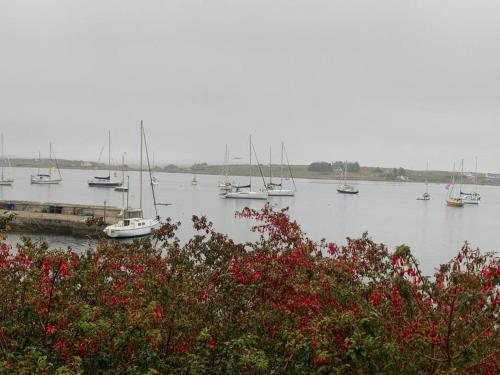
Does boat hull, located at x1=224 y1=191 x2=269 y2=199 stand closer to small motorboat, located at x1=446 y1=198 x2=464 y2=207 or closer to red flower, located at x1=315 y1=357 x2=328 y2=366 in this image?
small motorboat, located at x1=446 y1=198 x2=464 y2=207

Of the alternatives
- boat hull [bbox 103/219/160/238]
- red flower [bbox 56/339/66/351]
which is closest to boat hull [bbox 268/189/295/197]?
boat hull [bbox 103/219/160/238]

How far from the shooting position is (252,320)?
30.7 feet

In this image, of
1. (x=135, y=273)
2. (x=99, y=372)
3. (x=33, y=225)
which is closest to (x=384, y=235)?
(x=33, y=225)

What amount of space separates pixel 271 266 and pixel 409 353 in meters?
4.59

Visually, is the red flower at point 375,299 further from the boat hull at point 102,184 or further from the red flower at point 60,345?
the boat hull at point 102,184

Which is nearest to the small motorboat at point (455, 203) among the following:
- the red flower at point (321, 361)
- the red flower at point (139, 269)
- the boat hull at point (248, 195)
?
the boat hull at point (248, 195)

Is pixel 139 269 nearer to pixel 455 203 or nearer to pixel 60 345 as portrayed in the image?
pixel 60 345

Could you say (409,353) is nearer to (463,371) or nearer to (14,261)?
(463,371)

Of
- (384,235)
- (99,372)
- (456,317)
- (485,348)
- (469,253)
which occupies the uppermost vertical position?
(469,253)

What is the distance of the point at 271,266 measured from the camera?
440 inches

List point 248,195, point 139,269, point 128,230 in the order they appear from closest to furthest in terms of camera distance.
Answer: point 139,269, point 128,230, point 248,195

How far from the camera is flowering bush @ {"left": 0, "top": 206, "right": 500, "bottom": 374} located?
6785 millimetres

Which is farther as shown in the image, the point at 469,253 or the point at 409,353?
A: the point at 469,253

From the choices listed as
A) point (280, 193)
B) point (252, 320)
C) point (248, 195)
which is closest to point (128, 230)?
point (252, 320)
